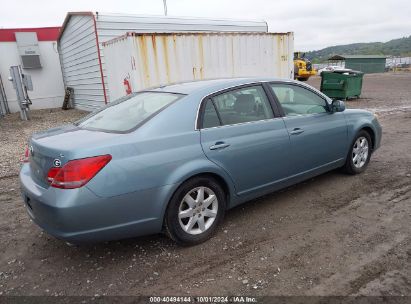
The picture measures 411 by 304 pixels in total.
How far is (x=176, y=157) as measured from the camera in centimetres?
299

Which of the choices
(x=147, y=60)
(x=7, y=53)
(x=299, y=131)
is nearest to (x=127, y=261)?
(x=299, y=131)

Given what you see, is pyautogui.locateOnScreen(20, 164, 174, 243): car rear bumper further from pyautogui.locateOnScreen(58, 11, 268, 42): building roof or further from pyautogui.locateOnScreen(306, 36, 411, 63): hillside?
pyautogui.locateOnScreen(306, 36, 411, 63): hillside

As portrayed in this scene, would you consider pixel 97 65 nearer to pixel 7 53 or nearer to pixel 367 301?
pixel 7 53

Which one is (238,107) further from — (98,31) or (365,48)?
(365,48)

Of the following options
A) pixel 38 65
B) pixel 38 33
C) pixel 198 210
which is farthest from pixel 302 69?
pixel 198 210

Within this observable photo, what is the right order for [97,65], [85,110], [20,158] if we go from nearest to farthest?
[20,158]
[97,65]
[85,110]

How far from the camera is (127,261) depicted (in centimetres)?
307

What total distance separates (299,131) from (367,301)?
2.01 metres

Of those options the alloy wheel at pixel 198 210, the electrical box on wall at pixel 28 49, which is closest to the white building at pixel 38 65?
the electrical box on wall at pixel 28 49

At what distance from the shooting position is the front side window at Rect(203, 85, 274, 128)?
339 cm

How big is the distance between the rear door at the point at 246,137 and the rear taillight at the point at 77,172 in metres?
0.98

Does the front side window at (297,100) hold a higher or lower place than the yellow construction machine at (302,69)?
higher

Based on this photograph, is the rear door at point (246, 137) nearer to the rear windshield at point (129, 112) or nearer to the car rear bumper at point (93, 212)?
the rear windshield at point (129, 112)

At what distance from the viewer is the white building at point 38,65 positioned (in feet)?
54.7
